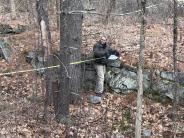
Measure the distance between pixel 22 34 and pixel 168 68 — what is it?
5.95 meters

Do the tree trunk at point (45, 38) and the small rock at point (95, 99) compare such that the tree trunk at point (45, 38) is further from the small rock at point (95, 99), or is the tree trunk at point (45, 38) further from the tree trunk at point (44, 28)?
the small rock at point (95, 99)

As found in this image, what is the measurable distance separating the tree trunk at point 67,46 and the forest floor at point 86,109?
1.64ft

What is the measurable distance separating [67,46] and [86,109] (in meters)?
1.99

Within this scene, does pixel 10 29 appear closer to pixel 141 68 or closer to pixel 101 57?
pixel 101 57

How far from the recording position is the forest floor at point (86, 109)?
37.9 ft

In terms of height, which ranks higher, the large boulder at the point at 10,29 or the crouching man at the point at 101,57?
the large boulder at the point at 10,29

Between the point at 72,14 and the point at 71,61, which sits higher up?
the point at 72,14

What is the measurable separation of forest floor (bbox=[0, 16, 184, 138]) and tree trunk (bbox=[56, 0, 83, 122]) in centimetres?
50

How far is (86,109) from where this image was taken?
12.4 metres

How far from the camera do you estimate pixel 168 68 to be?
13102mm

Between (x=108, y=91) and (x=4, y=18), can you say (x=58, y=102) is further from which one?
(x=4, y=18)

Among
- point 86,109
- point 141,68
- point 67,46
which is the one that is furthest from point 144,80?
point 141,68

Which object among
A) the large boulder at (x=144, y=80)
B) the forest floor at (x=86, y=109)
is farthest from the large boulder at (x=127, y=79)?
the forest floor at (x=86, y=109)

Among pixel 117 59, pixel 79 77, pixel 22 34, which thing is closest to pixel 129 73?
pixel 117 59
